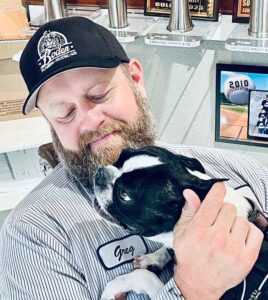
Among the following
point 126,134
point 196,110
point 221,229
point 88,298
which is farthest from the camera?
point 196,110

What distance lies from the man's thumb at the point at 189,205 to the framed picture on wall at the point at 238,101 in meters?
0.92

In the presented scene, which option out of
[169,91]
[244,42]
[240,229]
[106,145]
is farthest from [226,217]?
[169,91]

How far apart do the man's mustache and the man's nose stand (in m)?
0.01

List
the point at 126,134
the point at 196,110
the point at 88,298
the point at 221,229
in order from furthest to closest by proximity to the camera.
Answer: the point at 196,110 < the point at 126,134 < the point at 88,298 < the point at 221,229

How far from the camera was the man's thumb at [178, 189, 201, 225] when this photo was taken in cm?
117

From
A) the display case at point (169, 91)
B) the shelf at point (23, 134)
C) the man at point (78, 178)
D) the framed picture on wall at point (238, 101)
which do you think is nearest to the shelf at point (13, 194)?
the display case at point (169, 91)

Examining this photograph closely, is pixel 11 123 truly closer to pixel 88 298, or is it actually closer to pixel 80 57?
pixel 80 57

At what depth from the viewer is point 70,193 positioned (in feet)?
4.77

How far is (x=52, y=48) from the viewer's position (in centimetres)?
140

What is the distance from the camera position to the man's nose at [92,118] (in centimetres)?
140

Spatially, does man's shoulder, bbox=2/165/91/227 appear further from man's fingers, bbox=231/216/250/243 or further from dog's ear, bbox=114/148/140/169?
man's fingers, bbox=231/216/250/243

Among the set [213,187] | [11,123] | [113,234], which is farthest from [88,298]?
[11,123]

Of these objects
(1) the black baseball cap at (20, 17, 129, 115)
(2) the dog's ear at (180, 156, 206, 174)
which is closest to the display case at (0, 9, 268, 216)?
(1) the black baseball cap at (20, 17, 129, 115)

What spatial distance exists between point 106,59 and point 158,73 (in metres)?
0.83
